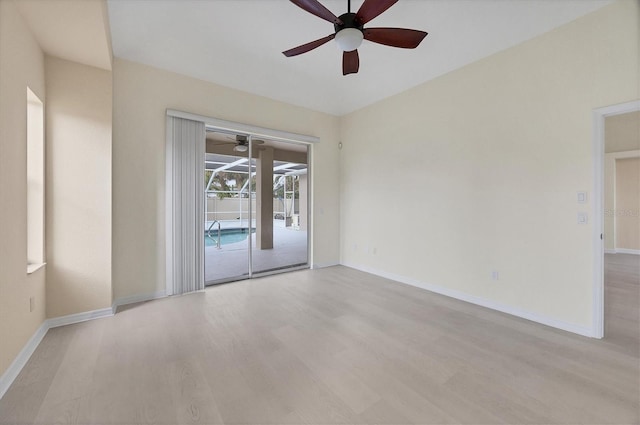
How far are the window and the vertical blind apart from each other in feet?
3.94

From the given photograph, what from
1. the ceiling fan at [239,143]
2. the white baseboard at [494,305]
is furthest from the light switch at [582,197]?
the ceiling fan at [239,143]

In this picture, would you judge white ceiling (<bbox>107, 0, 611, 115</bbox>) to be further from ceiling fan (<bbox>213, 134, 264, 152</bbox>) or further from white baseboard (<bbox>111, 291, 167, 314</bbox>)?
white baseboard (<bbox>111, 291, 167, 314</bbox>)

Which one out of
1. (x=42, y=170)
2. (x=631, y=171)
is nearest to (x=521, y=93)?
(x=631, y=171)

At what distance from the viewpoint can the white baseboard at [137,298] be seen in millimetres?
3202

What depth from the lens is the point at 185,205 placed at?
3652mm

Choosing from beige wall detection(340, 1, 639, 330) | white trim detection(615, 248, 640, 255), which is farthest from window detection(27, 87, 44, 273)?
white trim detection(615, 248, 640, 255)

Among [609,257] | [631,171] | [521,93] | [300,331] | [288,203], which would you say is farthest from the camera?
[288,203]

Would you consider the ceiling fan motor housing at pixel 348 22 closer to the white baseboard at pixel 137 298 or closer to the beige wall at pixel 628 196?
the white baseboard at pixel 137 298

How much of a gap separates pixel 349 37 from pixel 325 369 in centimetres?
274

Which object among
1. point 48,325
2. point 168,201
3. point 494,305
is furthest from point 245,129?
point 494,305

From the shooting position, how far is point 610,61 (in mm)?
2432

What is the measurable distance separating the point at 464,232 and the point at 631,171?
311cm

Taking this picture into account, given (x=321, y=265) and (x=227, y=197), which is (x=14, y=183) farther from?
(x=321, y=265)

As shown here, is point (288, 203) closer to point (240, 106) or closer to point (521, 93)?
point (240, 106)
